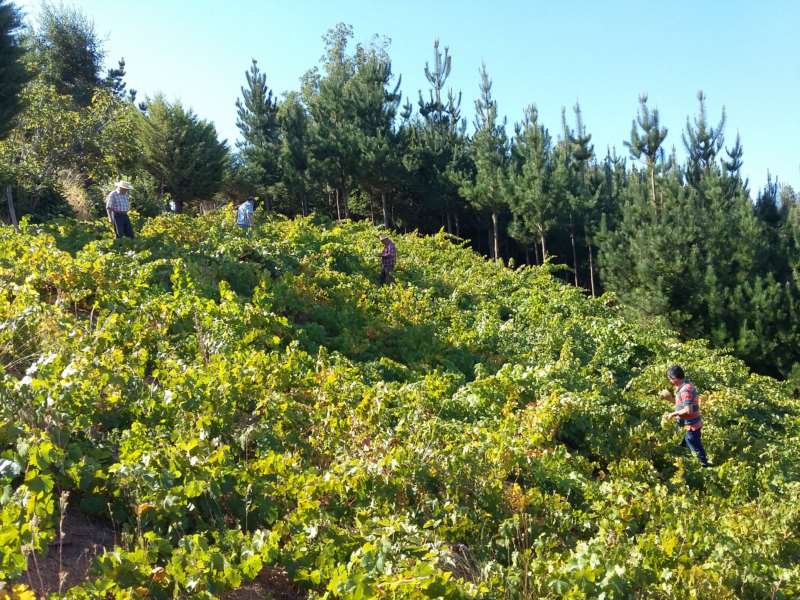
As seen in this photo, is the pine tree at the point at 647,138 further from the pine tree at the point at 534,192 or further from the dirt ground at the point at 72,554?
the dirt ground at the point at 72,554

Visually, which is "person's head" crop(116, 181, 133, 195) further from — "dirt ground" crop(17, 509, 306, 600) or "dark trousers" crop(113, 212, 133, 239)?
"dirt ground" crop(17, 509, 306, 600)

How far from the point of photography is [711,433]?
7578 millimetres

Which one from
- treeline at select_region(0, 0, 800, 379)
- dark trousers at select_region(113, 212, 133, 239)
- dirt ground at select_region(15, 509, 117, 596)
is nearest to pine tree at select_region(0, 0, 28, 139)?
treeline at select_region(0, 0, 800, 379)

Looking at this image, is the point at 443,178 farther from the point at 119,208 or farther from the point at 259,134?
the point at 119,208

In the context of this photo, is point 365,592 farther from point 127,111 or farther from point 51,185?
point 127,111

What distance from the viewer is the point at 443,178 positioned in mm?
28453

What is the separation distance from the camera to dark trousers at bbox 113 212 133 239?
10834 mm

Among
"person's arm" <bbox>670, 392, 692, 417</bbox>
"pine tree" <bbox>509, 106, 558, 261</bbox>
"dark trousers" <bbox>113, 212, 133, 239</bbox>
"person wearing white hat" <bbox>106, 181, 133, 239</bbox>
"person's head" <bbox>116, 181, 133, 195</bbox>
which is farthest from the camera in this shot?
"pine tree" <bbox>509, 106, 558, 261</bbox>

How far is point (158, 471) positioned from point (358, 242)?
13.4 meters

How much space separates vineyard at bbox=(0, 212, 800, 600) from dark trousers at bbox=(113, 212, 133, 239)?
82 cm

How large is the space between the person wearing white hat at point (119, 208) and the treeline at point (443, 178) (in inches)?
161

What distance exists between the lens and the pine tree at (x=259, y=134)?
93.2ft

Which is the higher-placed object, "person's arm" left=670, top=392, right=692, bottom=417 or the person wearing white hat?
the person wearing white hat

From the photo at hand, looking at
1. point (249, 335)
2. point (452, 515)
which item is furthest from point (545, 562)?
point (249, 335)
